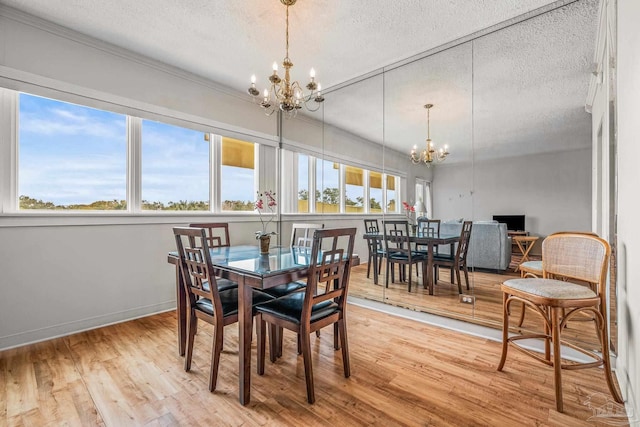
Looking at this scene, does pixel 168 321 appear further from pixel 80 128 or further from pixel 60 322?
pixel 80 128

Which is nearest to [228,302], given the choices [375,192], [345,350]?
[345,350]

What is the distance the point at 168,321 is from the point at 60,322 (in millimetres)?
866

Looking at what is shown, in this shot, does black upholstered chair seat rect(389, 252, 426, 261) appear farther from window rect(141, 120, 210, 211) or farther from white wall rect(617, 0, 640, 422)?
window rect(141, 120, 210, 211)

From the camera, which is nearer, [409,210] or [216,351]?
[216,351]

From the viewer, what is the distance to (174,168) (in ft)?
11.3

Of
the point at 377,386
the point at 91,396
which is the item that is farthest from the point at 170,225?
the point at 377,386

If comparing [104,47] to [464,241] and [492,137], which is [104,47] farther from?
[464,241]

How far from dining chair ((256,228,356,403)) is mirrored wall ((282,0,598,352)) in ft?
4.71

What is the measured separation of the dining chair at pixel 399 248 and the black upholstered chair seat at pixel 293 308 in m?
1.50

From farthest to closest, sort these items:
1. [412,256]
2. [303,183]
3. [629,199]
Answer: [303,183], [412,256], [629,199]

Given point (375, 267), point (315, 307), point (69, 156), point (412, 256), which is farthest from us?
point (375, 267)

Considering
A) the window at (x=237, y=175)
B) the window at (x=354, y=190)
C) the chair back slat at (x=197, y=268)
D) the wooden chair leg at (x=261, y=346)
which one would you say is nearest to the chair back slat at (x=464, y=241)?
the window at (x=354, y=190)

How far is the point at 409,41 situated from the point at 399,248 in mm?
2133

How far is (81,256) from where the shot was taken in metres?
2.72
